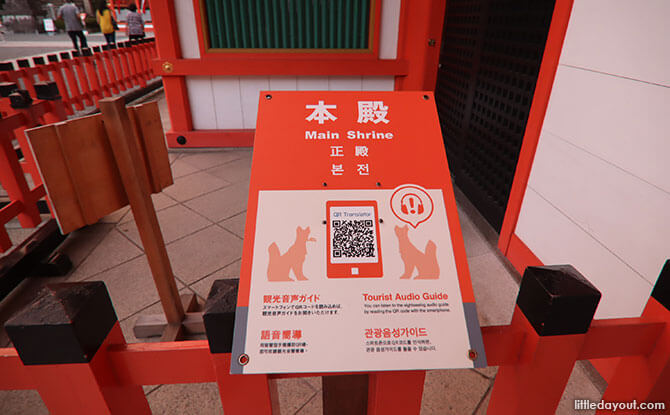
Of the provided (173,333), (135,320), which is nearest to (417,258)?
(173,333)

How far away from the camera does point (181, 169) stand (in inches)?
158

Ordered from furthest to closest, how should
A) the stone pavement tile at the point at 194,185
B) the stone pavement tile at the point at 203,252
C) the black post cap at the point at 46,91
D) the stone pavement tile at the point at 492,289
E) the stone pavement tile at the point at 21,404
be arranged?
the stone pavement tile at the point at 194,185 → the black post cap at the point at 46,91 → the stone pavement tile at the point at 203,252 → the stone pavement tile at the point at 492,289 → the stone pavement tile at the point at 21,404

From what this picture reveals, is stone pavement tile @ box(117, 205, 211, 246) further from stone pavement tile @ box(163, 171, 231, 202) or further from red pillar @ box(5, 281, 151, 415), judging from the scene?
red pillar @ box(5, 281, 151, 415)

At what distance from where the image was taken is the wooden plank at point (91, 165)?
106 centimetres

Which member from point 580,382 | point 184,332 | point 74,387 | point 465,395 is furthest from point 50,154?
point 580,382

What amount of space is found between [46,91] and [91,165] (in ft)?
7.98

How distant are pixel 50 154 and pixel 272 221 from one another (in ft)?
2.42

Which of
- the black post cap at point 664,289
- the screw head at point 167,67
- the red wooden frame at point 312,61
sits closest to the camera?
the black post cap at point 664,289

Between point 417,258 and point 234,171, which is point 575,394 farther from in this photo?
point 234,171

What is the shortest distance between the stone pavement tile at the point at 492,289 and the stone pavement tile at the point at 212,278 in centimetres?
155

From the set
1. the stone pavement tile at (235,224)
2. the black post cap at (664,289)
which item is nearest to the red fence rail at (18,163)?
the stone pavement tile at (235,224)

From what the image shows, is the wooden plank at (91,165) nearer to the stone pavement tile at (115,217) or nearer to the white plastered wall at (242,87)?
the stone pavement tile at (115,217)

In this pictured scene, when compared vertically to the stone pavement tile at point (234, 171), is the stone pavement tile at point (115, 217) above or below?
below

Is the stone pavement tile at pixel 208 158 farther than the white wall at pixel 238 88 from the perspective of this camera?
No
